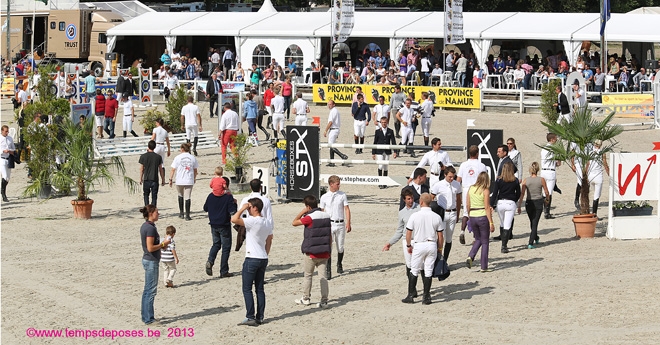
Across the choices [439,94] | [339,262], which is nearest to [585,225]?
[339,262]

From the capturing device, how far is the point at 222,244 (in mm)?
15195

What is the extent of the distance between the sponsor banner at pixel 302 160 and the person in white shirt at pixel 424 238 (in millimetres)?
7436

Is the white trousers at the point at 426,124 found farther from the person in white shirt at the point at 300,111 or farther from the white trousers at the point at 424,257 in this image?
the white trousers at the point at 424,257

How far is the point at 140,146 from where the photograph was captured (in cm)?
2852

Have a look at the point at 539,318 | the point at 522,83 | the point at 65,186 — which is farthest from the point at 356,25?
the point at 539,318

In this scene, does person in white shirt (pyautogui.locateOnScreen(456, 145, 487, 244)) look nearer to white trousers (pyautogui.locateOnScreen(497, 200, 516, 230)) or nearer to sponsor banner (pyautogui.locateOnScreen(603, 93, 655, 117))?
white trousers (pyautogui.locateOnScreen(497, 200, 516, 230))

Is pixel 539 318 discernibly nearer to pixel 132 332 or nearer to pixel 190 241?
pixel 132 332

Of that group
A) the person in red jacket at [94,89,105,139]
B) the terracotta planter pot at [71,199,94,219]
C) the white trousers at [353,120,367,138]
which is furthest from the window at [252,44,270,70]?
the terracotta planter pot at [71,199,94,219]

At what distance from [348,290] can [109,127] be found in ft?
56.1

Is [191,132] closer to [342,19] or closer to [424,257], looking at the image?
[342,19]

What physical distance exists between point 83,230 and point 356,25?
24792mm

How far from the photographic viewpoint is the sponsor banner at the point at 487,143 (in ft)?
65.4

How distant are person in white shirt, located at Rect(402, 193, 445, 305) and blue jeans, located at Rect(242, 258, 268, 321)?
6.29 ft

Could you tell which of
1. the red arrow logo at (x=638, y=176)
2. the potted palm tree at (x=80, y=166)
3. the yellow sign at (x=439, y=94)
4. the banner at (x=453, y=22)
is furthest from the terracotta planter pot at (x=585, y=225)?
the banner at (x=453, y=22)
